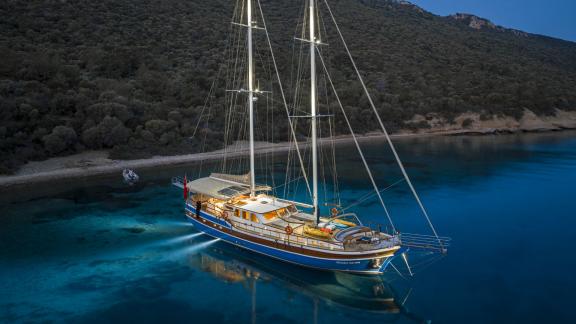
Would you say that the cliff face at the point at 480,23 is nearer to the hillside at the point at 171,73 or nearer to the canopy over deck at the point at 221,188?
the hillside at the point at 171,73

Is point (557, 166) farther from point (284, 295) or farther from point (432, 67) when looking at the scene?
point (432, 67)

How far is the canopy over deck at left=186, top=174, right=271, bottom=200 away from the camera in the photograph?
68.2 feet

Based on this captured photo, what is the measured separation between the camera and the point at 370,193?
31.9 m

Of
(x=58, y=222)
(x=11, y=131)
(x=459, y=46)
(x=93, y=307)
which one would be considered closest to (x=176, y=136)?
(x=11, y=131)

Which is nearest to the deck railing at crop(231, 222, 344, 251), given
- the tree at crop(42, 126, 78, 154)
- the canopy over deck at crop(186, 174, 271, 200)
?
the canopy over deck at crop(186, 174, 271, 200)

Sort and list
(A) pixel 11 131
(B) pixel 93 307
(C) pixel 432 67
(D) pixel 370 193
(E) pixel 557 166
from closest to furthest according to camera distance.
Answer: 1. (B) pixel 93 307
2. (D) pixel 370 193
3. (A) pixel 11 131
4. (E) pixel 557 166
5. (C) pixel 432 67

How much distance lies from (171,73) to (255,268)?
47841mm

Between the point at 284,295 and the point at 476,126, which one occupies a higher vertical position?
the point at 476,126

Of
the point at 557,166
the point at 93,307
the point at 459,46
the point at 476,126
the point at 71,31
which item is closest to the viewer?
the point at 93,307

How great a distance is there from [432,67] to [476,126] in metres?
19.9

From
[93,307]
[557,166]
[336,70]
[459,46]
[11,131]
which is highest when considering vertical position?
[459,46]

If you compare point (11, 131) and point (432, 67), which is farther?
point (432, 67)

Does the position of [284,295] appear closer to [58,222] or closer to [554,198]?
[58,222]

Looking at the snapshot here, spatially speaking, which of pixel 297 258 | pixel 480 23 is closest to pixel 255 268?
pixel 297 258
